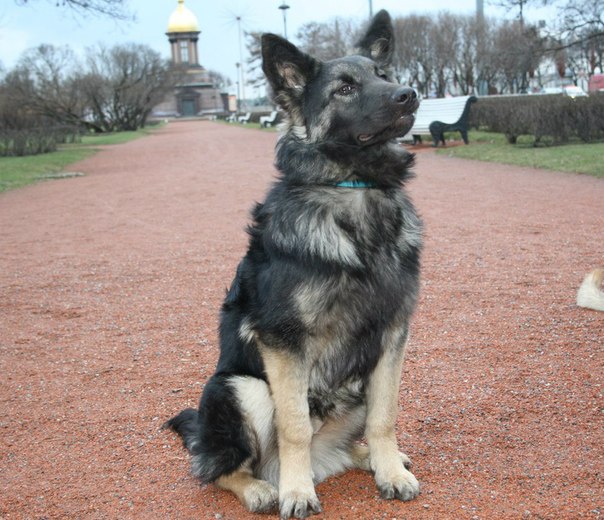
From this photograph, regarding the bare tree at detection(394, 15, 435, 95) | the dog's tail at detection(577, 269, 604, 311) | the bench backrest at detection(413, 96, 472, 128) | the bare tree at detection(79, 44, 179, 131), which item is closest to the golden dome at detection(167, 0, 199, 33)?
the bare tree at detection(79, 44, 179, 131)

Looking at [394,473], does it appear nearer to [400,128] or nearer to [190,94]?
[400,128]

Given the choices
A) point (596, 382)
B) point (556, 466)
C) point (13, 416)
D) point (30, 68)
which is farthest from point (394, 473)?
point (30, 68)

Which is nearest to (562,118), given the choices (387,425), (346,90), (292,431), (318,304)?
(346,90)

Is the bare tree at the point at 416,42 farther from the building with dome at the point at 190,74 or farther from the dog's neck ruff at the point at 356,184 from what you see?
the building with dome at the point at 190,74

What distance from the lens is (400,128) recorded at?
372 centimetres

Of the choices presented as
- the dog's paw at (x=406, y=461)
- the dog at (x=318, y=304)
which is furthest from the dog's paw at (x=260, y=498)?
the dog's paw at (x=406, y=461)

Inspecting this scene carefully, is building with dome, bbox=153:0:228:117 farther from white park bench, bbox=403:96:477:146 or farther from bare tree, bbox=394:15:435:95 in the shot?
white park bench, bbox=403:96:477:146

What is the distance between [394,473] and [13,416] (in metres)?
2.74

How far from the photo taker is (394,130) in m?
3.72

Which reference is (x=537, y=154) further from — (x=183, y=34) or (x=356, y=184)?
(x=183, y=34)

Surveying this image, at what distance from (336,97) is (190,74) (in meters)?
129

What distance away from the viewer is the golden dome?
429 ft

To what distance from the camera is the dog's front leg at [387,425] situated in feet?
12.0

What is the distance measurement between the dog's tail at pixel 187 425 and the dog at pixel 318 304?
0.06 m
